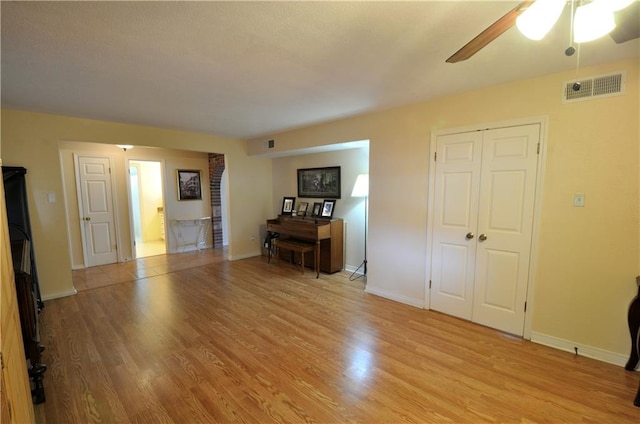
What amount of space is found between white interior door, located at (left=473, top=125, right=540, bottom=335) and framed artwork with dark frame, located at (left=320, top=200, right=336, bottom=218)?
2.36 metres

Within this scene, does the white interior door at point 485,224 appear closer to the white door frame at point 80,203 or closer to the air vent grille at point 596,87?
the air vent grille at point 596,87

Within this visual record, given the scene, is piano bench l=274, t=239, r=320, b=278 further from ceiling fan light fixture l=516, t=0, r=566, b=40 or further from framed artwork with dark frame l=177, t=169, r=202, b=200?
ceiling fan light fixture l=516, t=0, r=566, b=40

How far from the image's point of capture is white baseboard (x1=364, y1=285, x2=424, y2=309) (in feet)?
10.3

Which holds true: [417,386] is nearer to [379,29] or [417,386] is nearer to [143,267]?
[379,29]

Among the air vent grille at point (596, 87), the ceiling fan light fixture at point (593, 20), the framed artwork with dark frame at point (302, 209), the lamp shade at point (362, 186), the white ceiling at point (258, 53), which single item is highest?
the white ceiling at point (258, 53)

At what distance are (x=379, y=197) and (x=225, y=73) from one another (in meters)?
2.17

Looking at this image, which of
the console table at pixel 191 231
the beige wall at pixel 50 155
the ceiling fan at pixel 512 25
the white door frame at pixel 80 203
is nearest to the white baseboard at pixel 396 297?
the ceiling fan at pixel 512 25

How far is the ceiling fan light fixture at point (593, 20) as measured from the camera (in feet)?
3.47

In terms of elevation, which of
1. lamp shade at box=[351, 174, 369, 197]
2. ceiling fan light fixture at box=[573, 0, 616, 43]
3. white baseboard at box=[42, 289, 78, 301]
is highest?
ceiling fan light fixture at box=[573, 0, 616, 43]

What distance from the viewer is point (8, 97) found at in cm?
267

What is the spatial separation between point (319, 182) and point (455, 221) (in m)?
2.55

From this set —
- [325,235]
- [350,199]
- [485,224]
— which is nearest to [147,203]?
[325,235]

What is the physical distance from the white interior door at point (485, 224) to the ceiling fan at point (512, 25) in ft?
2.96

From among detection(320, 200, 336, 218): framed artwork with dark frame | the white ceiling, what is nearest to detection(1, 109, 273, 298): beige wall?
the white ceiling
